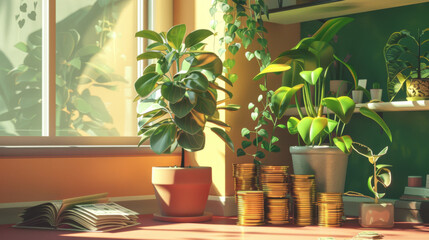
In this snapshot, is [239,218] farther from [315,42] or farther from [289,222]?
[315,42]

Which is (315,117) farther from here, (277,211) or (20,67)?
(20,67)

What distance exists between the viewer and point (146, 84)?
3.22 metres

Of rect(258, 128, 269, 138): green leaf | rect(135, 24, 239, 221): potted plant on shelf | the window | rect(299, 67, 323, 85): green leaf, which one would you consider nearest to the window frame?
the window

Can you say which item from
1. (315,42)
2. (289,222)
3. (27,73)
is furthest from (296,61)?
(27,73)

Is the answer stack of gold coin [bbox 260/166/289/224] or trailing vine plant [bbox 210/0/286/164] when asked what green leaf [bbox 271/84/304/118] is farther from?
stack of gold coin [bbox 260/166/289/224]

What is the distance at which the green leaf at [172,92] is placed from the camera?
308 cm

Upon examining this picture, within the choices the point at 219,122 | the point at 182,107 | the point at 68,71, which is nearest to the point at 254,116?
the point at 219,122

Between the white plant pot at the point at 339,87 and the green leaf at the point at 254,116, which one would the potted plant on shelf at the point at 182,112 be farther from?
the white plant pot at the point at 339,87

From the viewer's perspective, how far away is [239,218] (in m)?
3.22

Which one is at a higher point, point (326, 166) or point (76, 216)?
point (326, 166)

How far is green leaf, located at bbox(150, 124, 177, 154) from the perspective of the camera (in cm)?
319

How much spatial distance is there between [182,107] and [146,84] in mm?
252

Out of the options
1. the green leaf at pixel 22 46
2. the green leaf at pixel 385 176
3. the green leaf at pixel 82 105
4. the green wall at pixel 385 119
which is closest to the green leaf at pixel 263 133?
the green wall at pixel 385 119

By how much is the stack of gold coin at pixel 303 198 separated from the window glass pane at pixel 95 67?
3.96ft
